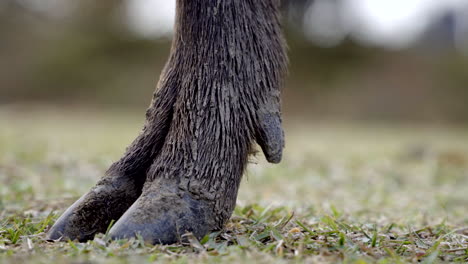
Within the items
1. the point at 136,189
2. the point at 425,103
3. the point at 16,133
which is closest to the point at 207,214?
the point at 136,189

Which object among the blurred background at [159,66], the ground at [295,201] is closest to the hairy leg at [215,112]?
the ground at [295,201]

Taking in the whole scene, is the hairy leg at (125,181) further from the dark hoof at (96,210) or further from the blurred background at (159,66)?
the blurred background at (159,66)

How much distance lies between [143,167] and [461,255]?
142 cm

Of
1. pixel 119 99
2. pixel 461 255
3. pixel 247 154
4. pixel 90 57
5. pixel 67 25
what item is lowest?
pixel 461 255

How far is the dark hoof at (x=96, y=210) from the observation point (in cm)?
224

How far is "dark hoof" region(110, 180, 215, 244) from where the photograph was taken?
6.67ft

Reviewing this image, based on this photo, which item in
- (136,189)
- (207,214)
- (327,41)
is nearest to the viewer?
(207,214)

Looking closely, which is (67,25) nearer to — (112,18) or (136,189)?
(112,18)

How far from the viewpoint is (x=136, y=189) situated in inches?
93.3

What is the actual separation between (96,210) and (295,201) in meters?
1.95

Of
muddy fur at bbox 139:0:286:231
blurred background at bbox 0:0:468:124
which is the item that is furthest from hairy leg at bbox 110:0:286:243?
blurred background at bbox 0:0:468:124

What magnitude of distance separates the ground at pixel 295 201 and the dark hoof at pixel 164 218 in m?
0.05

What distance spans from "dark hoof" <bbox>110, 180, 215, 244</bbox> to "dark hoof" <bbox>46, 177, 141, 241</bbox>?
205 millimetres

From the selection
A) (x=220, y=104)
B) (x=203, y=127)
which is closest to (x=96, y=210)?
(x=203, y=127)
